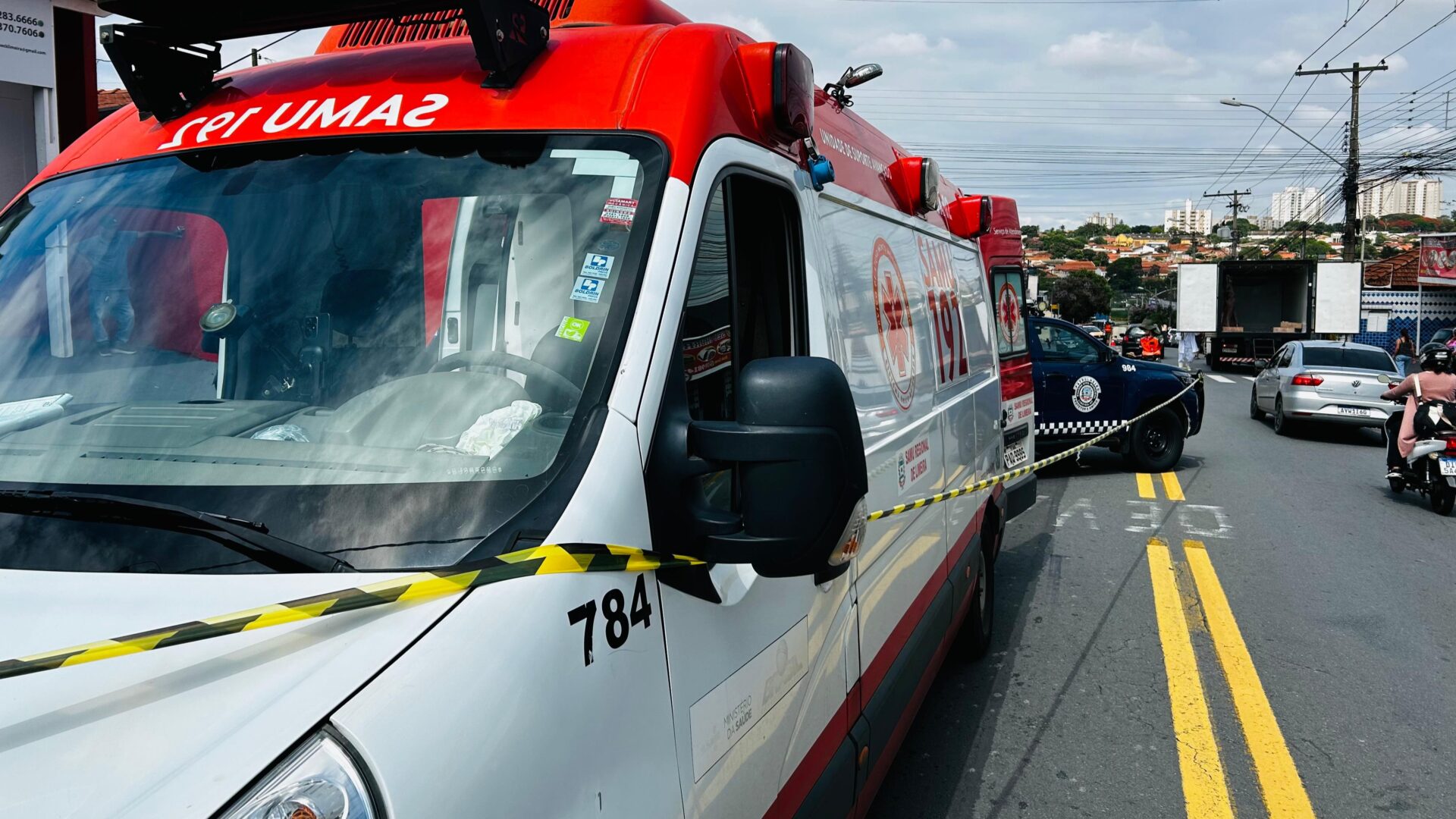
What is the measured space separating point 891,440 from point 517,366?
1750 millimetres

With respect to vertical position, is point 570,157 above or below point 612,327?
above

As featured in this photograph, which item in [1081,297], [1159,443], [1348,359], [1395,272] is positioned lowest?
[1159,443]

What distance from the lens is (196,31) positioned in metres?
2.62

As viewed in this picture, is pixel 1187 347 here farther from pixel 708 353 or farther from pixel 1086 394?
pixel 708 353

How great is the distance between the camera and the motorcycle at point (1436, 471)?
10.1m

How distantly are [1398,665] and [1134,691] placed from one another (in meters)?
1.60

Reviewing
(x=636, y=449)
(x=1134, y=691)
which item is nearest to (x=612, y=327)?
(x=636, y=449)

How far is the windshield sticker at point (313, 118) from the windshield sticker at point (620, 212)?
0.50m

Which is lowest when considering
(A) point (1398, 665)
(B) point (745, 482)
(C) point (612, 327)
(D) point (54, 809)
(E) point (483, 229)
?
(A) point (1398, 665)

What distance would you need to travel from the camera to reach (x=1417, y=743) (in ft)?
15.6

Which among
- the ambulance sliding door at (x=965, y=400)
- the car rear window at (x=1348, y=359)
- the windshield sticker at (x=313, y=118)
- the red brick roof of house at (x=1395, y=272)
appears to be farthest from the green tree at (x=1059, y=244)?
the windshield sticker at (x=313, y=118)

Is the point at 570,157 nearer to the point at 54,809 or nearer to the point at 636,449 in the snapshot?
the point at 636,449

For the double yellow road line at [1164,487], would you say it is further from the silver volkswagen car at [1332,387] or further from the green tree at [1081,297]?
the green tree at [1081,297]

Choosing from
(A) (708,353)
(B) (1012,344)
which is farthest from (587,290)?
(B) (1012,344)
